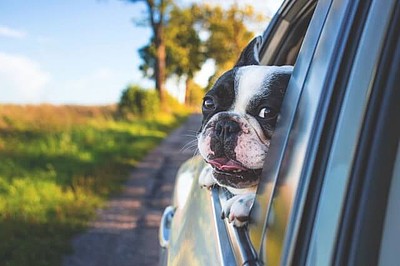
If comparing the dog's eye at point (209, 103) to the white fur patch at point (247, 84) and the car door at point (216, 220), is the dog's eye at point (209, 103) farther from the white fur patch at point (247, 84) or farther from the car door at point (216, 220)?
the car door at point (216, 220)

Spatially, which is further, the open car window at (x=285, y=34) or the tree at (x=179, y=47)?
the tree at (x=179, y=47)

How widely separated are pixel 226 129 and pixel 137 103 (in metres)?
19.9

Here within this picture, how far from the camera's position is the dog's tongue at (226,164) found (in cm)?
174

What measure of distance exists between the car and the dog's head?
378 millimetres

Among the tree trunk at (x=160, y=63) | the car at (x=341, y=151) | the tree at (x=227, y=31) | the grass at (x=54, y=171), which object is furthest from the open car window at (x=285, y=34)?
the tree trunk at (x=160, y=63)

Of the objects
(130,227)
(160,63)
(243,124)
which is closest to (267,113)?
(243,124)

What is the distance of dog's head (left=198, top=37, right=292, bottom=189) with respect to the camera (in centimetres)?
171

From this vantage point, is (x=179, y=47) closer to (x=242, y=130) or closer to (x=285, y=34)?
(x=285, y=34)

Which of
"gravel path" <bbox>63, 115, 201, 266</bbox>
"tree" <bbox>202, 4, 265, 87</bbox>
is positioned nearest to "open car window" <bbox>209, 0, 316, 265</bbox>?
"gravel path" <bbox>63, 115, 201, 266</bbox>

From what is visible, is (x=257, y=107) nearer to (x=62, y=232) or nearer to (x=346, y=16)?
(x=346, y=16)

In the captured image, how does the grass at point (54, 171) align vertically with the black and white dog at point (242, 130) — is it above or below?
below

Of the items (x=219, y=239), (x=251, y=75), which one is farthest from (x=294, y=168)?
(x=251, y=75)

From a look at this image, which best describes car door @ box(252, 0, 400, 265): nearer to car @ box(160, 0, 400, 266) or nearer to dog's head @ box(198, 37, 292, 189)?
car @ box(160, 0, 400, 266)

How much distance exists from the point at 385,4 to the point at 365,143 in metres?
0.24
